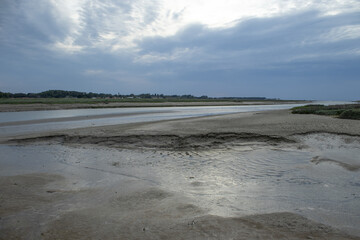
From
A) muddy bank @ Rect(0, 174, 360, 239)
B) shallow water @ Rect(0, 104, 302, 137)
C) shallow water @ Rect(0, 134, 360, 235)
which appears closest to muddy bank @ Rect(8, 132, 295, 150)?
shallow water @ Rect(0, 134, 360, 235)

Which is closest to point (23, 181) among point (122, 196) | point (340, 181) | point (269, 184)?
point (122, 196)

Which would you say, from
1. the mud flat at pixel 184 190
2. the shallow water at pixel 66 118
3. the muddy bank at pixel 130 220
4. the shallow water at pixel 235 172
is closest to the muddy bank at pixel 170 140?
the mud flat at pixel 184 190

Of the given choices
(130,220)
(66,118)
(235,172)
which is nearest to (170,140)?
(235,172)

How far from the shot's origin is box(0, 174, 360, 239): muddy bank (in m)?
3.41

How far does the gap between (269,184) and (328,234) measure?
2160 millimetres

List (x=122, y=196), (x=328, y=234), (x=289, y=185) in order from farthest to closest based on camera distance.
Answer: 1. (x=289, y=185)
2. (x=122, y=196)
3. (x=328, y=234)

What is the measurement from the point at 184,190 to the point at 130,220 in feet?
5.51

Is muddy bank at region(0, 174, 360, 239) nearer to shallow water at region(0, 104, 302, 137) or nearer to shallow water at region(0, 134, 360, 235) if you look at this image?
shallow water at region(0, 134, 360, 235)

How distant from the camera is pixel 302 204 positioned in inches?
173

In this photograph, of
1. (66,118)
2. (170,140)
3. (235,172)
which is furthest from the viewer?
(66,118)

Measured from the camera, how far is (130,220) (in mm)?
3857

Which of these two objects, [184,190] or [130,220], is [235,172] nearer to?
[184,190]

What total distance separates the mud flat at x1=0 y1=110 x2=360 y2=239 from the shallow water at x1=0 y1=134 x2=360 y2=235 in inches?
0.9

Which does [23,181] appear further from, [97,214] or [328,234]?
[328,234]
